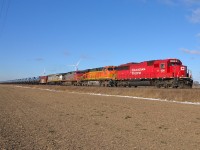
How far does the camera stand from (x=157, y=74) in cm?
3978

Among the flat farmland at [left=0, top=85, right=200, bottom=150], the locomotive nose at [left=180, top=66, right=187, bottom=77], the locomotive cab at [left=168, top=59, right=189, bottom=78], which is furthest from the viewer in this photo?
the locomotive cab at [left=168, top=59, right=189, bottom=78]

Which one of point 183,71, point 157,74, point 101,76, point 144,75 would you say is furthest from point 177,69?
point 101,76

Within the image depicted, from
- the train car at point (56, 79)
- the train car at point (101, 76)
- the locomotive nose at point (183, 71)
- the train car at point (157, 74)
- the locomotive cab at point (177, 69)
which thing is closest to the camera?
the train car at point (157, 74)

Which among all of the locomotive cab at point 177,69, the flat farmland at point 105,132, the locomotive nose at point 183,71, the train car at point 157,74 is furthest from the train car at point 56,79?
the flat farmland at point 105,132

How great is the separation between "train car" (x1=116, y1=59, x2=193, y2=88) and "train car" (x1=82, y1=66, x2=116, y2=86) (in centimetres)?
302

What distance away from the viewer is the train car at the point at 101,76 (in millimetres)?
51812

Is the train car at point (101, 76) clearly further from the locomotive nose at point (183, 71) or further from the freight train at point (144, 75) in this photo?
the locomotive nose at point (183, 71)

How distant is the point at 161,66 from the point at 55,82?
170 feet

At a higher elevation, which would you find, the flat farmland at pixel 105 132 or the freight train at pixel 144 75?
the freight train at pixel 144 75

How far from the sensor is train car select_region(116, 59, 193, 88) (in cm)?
3633

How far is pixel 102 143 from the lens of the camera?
32.7ft

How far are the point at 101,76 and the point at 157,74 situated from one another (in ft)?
54.5

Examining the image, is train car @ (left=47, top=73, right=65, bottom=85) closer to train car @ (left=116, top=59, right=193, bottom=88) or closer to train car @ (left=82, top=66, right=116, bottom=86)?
train car @ (left=82, top=66, right=116, bottom=86)

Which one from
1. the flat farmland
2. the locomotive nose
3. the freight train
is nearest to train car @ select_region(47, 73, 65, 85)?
the freight train
